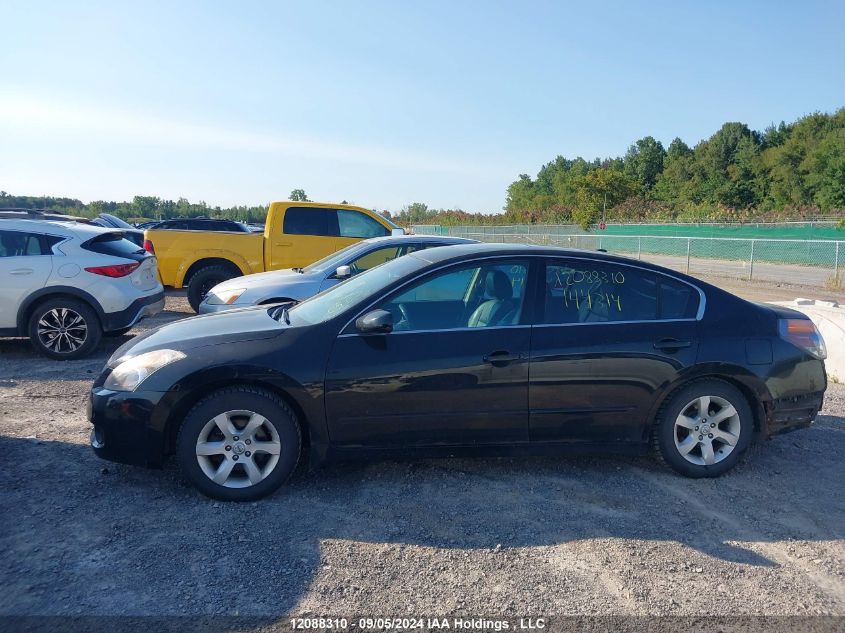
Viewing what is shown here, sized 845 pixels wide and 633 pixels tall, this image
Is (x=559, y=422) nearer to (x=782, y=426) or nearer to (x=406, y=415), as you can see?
(x=406, y=415)

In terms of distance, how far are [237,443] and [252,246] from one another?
7683 mm

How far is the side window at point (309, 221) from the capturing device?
451 inches

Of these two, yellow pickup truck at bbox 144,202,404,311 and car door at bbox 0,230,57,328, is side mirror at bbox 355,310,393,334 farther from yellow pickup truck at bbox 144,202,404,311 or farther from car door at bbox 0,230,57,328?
yellow pickup truck at bbox 144,202,404,311

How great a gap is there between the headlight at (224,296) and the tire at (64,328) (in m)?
1.31

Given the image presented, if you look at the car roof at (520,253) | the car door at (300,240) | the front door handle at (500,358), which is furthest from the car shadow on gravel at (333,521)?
the car door at (300,240)

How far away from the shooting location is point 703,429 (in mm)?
4504

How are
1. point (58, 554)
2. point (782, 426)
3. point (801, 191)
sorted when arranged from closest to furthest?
point (58, 554), point (782, 426), point (801, 191)

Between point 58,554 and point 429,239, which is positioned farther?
point 429,239

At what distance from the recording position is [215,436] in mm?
4039

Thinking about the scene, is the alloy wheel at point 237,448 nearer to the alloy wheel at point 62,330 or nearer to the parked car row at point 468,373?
the parked car row at point 468,373

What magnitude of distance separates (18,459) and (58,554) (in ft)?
5.24

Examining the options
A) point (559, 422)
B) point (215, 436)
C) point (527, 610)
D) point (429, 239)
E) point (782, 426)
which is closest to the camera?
point (527, 610)

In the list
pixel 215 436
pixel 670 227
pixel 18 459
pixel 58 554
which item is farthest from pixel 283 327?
pixel 670 227

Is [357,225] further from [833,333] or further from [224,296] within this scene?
[833,333]
